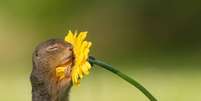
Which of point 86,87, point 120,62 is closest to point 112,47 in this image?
point 120,62

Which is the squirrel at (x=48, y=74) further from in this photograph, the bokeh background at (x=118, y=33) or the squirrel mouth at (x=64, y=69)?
the bokeh background at (x=118, y=33)

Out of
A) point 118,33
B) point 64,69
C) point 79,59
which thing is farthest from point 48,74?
point 118,33

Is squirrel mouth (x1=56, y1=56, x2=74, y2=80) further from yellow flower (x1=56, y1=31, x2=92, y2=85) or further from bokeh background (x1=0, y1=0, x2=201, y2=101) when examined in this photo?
bokeh background (x1=0, y1=0, x2=201, y2=101)

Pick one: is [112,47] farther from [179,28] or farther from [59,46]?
[59,46]

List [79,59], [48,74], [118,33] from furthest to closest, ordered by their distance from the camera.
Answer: [118,33]
[79,59]
[48,74]

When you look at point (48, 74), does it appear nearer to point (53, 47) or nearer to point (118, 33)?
point (53, 47)

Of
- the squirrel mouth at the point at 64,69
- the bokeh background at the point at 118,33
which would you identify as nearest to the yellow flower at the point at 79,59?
the squirrel mouth at the point at 64,69

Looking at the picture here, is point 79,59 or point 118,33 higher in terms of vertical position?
point 79,59

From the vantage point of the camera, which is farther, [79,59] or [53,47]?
[79,59]
